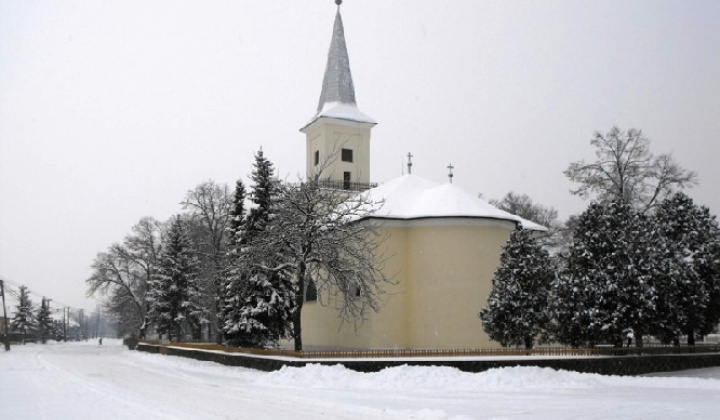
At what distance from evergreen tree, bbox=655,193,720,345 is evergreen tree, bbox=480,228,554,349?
13.6 feet

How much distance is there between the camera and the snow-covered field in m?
12.0

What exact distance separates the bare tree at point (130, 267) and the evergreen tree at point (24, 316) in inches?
1152

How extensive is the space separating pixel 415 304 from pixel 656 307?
10571 millimetres

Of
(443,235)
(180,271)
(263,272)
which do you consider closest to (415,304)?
(443,235)

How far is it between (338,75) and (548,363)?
1082 inches

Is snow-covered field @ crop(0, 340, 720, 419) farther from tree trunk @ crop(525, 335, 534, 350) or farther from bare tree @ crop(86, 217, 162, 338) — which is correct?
bare tree @ crop(86, 217, 162, 338)

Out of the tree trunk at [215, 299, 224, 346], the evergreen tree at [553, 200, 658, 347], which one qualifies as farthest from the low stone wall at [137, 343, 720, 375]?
the tree trunk at [215, 299, 224, 346]

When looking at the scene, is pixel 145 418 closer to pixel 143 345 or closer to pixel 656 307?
pixel 656 307

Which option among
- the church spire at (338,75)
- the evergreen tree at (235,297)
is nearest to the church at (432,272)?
the evergreen tree at (235,297)

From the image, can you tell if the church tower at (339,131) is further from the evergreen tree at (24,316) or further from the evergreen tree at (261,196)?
the evergreen tree at (24,316)

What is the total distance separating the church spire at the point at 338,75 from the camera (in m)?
42.1

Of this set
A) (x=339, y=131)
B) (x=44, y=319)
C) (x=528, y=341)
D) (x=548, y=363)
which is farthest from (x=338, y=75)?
(x=44, y=319)

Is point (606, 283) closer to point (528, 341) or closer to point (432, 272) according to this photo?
point (528, 341)

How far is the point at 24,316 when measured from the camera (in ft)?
264
